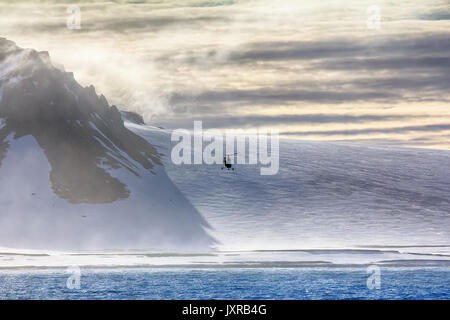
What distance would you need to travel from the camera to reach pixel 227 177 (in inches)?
3775

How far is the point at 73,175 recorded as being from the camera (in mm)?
84812

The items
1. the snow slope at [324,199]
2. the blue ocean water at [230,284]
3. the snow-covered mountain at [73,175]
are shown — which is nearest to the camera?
the blue ocean water at [230,284]

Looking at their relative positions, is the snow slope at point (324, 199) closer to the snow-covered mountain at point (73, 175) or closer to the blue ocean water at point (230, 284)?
the snow-covered mountain at point (73, 175)

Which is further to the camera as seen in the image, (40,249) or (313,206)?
(313,206)

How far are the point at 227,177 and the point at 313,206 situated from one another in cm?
1460

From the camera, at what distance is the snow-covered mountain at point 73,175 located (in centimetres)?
7300

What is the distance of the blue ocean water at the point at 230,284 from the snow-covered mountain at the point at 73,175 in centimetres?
2153

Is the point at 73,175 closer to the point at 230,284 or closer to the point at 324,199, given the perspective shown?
the point at 324,199

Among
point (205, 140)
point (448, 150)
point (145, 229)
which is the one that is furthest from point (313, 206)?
point (448, 150)

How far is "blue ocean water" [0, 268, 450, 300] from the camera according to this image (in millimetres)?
39000

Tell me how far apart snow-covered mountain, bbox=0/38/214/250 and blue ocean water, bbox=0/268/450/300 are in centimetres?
2153

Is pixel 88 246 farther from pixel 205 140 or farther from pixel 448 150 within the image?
pixel 448 150

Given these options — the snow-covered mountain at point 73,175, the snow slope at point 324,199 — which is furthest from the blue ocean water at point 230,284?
the snow-covered mountain at point 73,175
